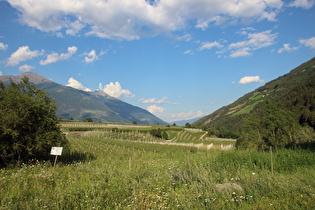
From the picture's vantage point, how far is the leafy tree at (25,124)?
15.6 meters

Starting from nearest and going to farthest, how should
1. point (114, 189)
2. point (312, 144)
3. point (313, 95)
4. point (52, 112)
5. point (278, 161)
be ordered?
point (114, 189), point (278, 161), point (312, 144), point (52, 112), point (313, 95)

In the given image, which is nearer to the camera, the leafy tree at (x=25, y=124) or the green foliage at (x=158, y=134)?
the leafy tree at (x=25, y=124)

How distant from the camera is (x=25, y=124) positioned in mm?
16969

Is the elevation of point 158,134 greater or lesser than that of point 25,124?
lesser

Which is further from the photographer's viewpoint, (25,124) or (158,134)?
(158,134)

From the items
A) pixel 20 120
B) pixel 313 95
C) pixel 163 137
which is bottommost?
pixel 163 137

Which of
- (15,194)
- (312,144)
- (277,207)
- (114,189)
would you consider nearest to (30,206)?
(15,194)

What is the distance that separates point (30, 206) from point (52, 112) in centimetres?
1518

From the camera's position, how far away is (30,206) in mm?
6293

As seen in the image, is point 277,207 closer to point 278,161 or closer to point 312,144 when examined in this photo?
point 278,161

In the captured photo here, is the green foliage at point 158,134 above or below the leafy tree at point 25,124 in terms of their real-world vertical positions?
below

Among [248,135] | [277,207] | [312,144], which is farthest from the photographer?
[248,135]

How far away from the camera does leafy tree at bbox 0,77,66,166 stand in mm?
15594

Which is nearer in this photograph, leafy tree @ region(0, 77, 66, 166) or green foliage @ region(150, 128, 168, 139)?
leafy tree @ region(0, 77, 66, 166)
